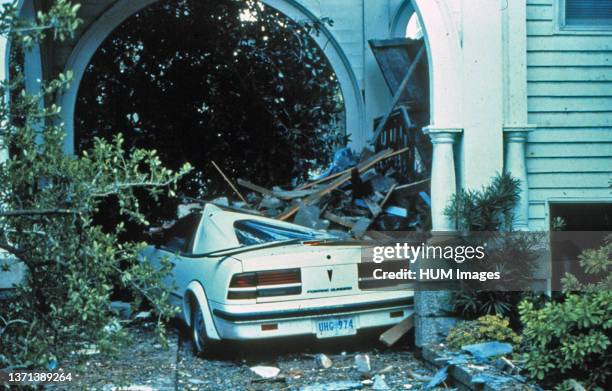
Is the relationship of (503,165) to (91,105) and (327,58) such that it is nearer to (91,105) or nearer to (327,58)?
(327,58)

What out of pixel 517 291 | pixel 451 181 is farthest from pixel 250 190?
→ pixel 517 291

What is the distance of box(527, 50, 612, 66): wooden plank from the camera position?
8711mm

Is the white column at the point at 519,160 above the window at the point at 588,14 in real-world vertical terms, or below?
below

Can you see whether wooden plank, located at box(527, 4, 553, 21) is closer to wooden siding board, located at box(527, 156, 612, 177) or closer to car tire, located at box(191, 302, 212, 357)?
wooden siding board, located at box(527, 156, 612, 177)

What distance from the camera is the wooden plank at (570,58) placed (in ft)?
28.6

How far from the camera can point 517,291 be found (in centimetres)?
779

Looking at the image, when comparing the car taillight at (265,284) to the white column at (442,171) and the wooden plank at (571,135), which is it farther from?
the wooden plank at (571,135)

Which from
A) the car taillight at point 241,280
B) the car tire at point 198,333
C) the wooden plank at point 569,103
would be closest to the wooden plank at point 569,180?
the wooden plank at point 569,103

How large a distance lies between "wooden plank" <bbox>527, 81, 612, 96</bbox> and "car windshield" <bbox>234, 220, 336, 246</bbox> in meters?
2.62

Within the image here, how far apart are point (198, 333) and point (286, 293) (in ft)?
4.15

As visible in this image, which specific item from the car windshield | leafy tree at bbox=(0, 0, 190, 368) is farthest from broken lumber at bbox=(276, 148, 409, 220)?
leafy tree at bbox=(0, 0, 190, 368)

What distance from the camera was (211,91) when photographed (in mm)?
13703

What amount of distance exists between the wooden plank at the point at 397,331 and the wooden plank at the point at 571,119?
7.97 ft

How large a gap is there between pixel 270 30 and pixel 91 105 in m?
3.17
